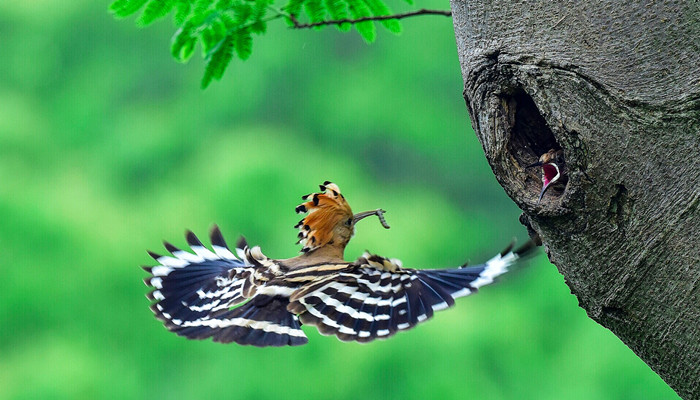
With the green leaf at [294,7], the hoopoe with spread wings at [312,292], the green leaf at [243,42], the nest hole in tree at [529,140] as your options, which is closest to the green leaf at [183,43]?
the green leaf at [243,42]

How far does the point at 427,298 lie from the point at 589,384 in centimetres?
631

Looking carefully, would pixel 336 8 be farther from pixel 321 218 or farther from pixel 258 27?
pixel 321 218

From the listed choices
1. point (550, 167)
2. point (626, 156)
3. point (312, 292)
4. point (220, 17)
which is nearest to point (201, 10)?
point (220, 17)

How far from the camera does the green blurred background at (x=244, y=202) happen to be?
879 cm

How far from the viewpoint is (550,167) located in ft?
6.58

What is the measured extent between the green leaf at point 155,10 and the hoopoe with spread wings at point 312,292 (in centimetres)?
90

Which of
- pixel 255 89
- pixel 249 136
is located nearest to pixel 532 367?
pixel 249 136

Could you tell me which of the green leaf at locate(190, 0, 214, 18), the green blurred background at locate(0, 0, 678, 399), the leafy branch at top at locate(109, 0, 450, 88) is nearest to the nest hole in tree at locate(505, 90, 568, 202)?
the leafy branch at top at locate(109, 0, 450, 88)

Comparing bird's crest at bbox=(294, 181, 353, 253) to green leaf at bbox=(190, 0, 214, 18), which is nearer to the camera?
green leaf at bbox=(190, 0, 214, 18)

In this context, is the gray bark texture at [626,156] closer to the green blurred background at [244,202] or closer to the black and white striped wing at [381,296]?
the black and white striped wing at [381,296]

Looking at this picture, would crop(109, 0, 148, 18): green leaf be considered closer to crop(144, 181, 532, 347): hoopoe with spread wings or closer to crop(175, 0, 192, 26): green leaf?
crop(175, 0, 192, 26): green leaf

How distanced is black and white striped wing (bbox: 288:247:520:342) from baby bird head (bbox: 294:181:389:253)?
47cm

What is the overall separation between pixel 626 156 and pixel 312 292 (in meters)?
1.48

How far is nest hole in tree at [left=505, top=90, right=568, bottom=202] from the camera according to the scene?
1.99 meters
